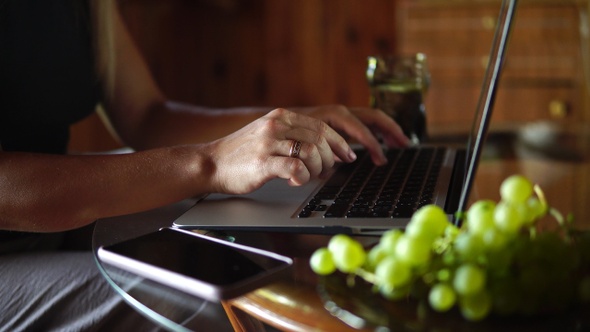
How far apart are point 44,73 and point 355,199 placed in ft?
2.02

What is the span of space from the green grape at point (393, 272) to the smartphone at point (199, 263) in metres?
0.12

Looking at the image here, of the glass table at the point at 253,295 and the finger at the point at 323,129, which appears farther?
the finger at the point at 323,129

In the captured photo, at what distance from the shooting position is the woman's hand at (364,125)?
3.31 ft

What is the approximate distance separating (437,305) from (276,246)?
0.76ft

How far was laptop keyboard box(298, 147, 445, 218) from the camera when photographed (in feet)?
2.48

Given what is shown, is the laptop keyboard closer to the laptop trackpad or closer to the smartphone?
the laptop trackpad

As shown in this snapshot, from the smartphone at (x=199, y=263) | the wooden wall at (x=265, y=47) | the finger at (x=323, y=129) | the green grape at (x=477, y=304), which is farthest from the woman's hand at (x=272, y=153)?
the wooden wall at (x=265, y=47)

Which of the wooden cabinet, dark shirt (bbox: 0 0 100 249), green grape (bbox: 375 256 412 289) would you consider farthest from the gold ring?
the wooden cabinet

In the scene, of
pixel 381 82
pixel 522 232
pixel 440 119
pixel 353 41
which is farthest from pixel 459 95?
pixel 522 232

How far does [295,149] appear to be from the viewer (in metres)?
0.80

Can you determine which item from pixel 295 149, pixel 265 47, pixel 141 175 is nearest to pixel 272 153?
pixel 295 149

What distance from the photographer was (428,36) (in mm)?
3002

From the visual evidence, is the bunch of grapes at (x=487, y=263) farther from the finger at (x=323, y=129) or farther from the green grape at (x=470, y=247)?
the finger at (x=323, y=129)

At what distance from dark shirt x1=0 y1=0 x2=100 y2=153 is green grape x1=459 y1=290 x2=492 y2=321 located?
2.74 ft
